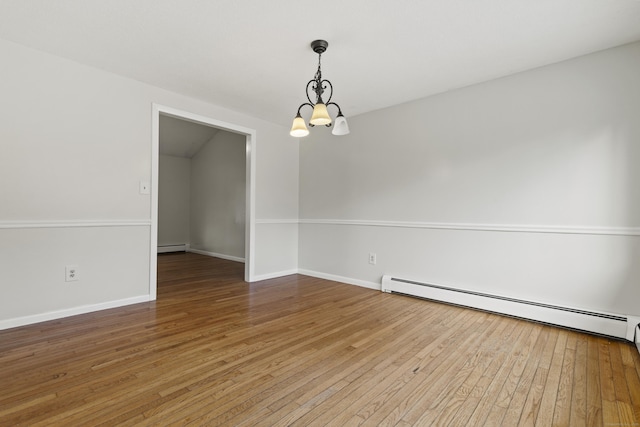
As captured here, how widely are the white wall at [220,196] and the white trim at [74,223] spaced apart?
8.52 feet

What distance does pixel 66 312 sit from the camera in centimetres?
264

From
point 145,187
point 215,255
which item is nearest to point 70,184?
point 145,187

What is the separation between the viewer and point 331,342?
220 centimetres

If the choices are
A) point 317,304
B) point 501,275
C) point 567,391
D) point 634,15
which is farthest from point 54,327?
point 634,15

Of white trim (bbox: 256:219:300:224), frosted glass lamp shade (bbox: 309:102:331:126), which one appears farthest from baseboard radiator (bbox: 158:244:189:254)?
frosted glass lamp shade (bbox: 309:102:331:126)

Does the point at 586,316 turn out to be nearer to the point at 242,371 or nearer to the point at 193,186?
the point at 242,371

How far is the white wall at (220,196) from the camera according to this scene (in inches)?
226

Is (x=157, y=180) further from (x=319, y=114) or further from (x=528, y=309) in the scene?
(x=528, y=309)

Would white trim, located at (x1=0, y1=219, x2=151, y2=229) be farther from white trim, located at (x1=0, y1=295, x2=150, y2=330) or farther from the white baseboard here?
the white baseboard

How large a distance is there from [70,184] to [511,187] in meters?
4.03

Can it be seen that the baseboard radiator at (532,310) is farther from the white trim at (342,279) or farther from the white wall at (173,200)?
the white wall at (173,200)

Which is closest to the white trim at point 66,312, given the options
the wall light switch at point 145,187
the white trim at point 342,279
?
the wall light switch at point 145,187

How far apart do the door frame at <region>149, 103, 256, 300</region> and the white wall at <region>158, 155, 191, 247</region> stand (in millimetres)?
3360

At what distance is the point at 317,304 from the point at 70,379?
6.51 ft
